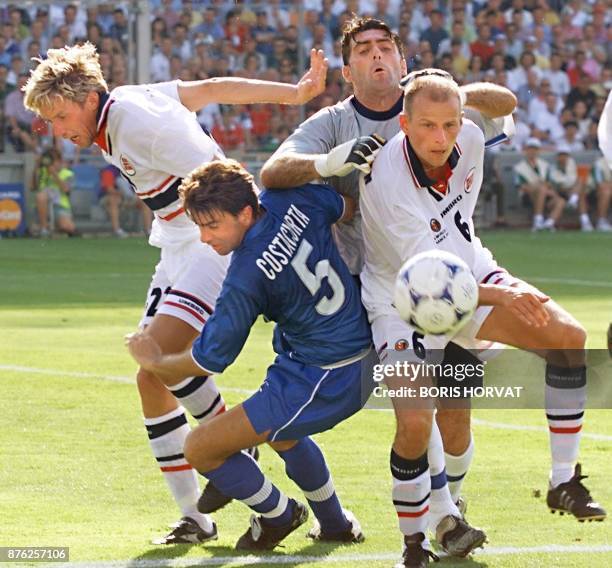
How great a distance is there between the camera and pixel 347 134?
6750 mm

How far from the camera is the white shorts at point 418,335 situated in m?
6.12

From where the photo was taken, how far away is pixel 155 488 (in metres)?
7.57

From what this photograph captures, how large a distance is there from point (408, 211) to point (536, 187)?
19.8 meters

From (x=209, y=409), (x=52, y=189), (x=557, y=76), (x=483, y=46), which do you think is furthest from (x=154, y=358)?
(x=557, y=76)

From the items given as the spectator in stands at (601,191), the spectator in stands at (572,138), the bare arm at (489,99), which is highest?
the bare arm at (489,99)

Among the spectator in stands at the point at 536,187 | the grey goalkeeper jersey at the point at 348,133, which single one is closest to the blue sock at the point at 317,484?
the grey goalkeeper jersey at the point at 348,133

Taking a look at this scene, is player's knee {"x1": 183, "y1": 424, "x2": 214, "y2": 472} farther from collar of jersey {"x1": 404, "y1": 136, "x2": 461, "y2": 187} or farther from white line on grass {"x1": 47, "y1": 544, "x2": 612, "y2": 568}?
collar of jersey {"x1": 404, "y1": 136, "x2": 461, "y2": 187}

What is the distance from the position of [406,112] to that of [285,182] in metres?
0.58

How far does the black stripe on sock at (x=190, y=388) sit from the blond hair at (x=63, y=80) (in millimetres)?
1408

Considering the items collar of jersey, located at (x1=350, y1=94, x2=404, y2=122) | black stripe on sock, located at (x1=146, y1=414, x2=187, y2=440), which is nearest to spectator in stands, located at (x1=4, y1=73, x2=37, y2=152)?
black stripe on sock, located at (x1=146, y1=414, x2=187, y2=440)

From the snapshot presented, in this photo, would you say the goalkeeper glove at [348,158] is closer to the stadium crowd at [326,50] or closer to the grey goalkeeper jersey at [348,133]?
the grey goalkeeper jersey at [348,133]

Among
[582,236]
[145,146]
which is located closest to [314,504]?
[145,146]

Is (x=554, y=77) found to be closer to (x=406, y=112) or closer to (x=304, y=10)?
(x=304, y=10)

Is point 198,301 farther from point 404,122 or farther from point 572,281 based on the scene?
point 572,281
